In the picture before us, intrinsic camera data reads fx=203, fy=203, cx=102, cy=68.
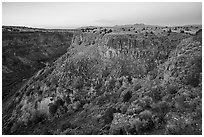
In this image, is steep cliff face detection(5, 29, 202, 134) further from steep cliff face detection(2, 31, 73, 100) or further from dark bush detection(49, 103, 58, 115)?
steep cliff face detection(2, 31, 73, 100)

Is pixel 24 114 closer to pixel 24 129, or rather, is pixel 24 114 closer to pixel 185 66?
pixel 24 129

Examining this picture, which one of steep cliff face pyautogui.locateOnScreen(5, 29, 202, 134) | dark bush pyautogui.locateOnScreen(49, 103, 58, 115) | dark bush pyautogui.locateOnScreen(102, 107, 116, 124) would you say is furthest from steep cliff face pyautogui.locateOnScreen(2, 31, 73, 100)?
dark bush pyautogui.locateOnScreen(102, 107, 116, 124)

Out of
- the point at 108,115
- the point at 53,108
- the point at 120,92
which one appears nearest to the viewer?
the point at 108,115

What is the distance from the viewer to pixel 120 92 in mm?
19688

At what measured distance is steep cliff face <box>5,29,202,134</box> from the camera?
12781 millimetres

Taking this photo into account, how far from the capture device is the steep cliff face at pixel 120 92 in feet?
41.9

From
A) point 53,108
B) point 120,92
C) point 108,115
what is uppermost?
point 120,92

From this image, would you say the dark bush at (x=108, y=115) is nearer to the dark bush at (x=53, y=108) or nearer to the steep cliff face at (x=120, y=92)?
the steep cliff face at (x=120, y=92)

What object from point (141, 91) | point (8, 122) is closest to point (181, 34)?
point (141, 91)

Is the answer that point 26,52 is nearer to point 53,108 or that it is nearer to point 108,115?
point 53,108

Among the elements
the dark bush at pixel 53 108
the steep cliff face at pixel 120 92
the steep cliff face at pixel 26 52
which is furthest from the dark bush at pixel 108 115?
the steep cliff face at pixel 26 52

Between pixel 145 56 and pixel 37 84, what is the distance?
15752 millimetres

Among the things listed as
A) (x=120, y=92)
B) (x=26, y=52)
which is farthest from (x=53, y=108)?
(x=26, y=52)

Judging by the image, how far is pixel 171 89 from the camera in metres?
14.7
